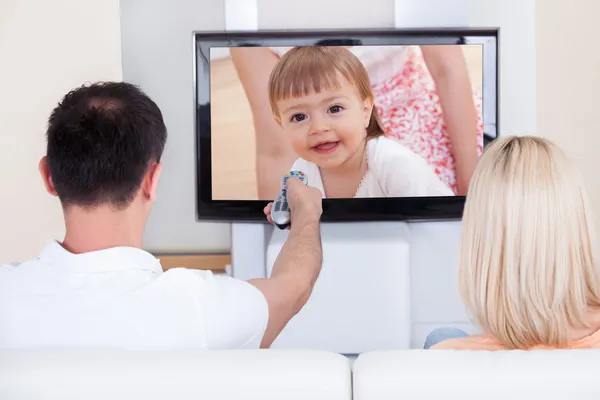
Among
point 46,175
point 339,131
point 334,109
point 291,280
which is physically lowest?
point 291,280

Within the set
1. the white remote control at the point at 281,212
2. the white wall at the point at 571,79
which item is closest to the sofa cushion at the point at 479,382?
the white remote control at the point at 281,212

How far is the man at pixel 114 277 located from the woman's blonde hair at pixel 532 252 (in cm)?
40

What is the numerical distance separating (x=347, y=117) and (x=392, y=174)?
362 mm

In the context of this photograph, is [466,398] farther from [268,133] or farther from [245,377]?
[268,133]

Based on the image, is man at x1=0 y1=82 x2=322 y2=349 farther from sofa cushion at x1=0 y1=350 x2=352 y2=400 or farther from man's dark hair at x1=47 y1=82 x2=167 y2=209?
sofa cushion at x1=0 y1=350 x2=352 y2=400

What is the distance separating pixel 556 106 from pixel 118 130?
2.95 m

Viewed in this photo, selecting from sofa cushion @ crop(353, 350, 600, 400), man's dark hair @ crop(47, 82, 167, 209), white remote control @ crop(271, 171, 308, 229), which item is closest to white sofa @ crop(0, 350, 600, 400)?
sofa cushion @ crop(353, 350, 600, 400)

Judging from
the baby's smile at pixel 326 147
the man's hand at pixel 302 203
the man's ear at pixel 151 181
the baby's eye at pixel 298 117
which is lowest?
the man's hand at pixel 302 203

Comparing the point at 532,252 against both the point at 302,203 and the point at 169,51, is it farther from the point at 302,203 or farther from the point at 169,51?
the point at 169,51

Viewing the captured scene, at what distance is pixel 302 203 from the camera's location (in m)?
2.38

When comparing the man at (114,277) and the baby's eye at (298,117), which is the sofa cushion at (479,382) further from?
the baby's eye at (298,117)

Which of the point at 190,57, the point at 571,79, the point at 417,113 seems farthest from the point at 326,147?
the point at 571,79

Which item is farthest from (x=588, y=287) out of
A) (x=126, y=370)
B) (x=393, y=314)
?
(x=393, y=314)

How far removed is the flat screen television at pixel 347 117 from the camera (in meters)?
3.63
